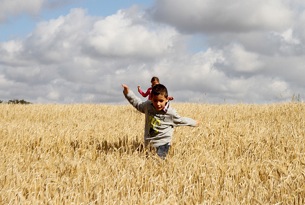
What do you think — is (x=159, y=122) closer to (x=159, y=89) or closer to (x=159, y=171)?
(x=159, y=89)

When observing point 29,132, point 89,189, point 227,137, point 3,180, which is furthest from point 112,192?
point 29,132

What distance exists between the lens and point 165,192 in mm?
4594

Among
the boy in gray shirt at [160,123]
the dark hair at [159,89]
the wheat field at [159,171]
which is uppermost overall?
the dark hair at [159,89]

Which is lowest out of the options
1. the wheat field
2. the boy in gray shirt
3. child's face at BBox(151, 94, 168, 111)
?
the wheat field

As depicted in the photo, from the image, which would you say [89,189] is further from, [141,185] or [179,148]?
[179,148]

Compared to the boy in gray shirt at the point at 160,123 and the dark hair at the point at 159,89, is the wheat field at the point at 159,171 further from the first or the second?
the dark hair at the point at 159,89

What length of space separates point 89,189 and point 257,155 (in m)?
3.31

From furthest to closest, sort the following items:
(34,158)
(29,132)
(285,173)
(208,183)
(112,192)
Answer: (29,132) < (34,158) < (285,173) < (208,183) < (112,192)

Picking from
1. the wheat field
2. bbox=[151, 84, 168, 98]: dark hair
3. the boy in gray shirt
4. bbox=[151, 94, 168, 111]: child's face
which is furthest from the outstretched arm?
the wheat field

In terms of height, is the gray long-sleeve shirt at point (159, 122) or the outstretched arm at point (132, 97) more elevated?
the outstretched arm at point (132, 97)

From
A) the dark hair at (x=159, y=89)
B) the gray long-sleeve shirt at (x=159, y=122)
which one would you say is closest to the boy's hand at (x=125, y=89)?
the gray long-sleeve shirt at (x=159, y=122)

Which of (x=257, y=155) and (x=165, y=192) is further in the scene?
(x=257, y=155)

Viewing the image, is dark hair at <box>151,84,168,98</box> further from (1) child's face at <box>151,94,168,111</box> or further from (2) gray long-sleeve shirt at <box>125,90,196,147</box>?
(2) gray long-sleeve shirt at <box>125,90,196,147</box>

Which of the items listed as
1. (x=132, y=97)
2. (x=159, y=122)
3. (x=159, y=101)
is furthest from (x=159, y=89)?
(x=132, y=97)
